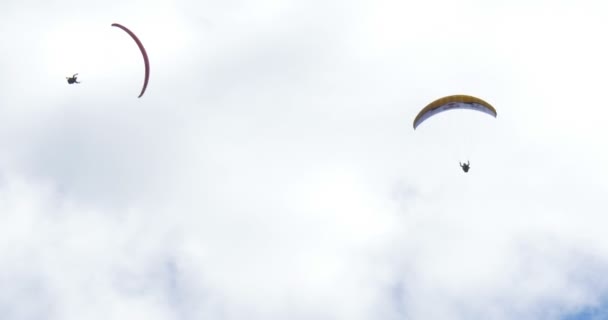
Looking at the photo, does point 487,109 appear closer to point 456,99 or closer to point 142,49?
point 456,99

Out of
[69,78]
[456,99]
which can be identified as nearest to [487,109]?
[456,99]

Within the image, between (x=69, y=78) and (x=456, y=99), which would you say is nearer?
(x=456, y=99)

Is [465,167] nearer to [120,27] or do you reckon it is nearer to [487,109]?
[487,109]

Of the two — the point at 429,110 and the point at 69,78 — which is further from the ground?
the point at 69,78

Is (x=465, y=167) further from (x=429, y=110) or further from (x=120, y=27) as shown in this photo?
(x=120, y=27)

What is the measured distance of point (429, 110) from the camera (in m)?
69.0

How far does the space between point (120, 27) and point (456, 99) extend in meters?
28.1

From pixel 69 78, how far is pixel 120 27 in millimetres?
9442

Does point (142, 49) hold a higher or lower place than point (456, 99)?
higher

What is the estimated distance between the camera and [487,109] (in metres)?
69.2

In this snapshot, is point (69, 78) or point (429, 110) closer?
point (429, 110)

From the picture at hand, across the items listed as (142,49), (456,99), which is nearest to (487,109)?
(456,99)

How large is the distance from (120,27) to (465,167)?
31.0 meters

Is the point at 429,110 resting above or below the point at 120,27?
below
